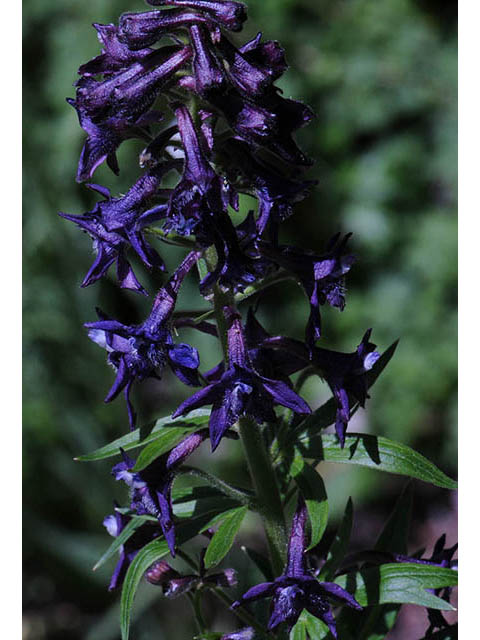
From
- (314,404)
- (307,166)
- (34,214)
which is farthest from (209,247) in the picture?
(314,404)

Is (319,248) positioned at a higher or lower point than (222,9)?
lower

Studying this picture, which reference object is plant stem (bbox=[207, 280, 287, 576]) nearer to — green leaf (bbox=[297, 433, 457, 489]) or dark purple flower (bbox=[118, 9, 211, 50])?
green leaf (bbox=[297, 433, 457, 489])

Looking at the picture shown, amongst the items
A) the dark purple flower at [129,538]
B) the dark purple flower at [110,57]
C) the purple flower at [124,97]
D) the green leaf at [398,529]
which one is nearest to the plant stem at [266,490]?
the dark purple flower at [129,538]

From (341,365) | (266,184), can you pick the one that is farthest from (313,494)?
(266,184)

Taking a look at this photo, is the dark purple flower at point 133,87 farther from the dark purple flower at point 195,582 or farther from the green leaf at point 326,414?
the dark purple flower at point 195,582

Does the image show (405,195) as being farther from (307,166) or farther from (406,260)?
(307,166)

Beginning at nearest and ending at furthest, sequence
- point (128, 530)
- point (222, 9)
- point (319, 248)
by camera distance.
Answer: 1. point (222, 9)
2. point (128, 530)
3. point (319, 248)

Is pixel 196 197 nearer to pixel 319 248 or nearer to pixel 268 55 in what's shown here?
pixel 268 55
